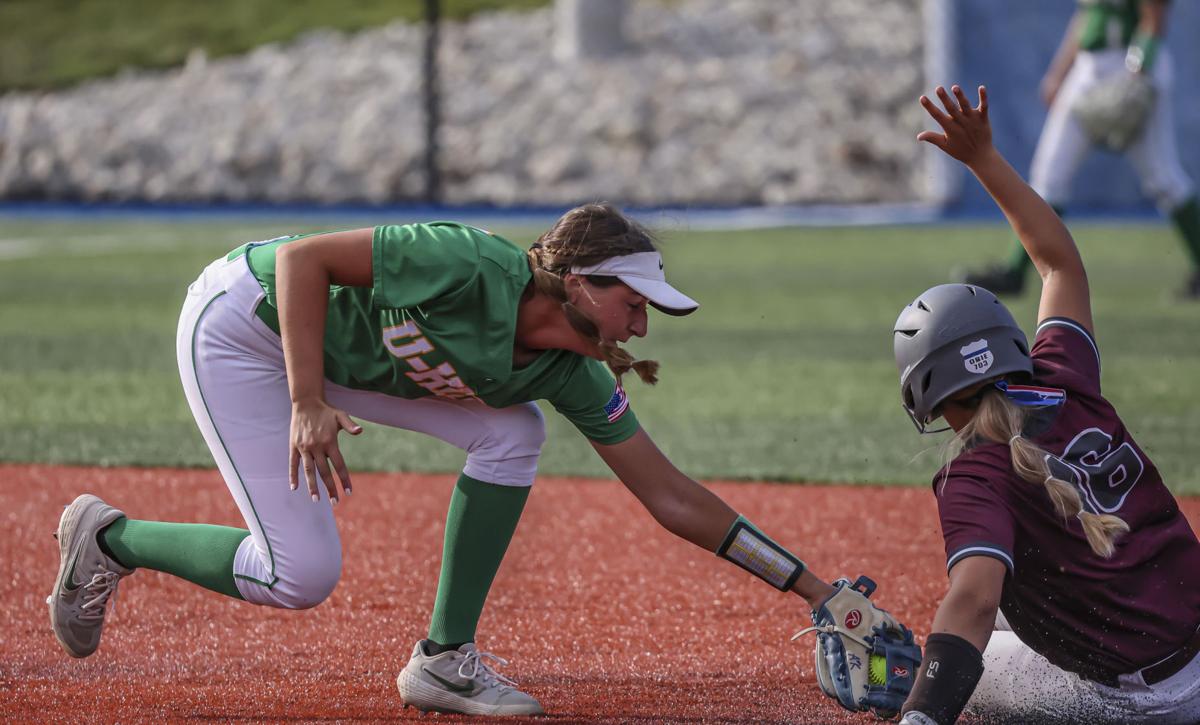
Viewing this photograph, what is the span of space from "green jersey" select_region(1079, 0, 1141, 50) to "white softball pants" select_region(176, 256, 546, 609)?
9203 mm

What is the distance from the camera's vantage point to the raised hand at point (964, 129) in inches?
155

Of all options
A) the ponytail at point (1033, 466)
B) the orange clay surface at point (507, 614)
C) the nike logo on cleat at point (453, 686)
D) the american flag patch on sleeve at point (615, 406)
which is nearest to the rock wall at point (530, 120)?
the orange clay surface at point (507, 614)

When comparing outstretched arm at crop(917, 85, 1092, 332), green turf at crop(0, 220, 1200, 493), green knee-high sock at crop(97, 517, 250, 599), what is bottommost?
green turf at crop(0, 220, 1200, 493)

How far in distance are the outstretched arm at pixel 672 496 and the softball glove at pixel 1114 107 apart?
840 centimetres

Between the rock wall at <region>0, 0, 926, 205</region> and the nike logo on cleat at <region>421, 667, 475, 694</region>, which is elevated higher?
the nike logo on cleat at <region>421, 667, 475, 694</region>

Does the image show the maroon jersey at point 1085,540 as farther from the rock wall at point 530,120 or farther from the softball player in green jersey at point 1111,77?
the rock wall at point 530,120

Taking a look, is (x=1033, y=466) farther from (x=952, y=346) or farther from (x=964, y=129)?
(x=964, y=129)

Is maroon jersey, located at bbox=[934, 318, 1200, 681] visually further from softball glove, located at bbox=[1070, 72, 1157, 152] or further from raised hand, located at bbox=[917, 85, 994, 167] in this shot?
softball glove, located at bbox=[1070, 72, 1157, 152]

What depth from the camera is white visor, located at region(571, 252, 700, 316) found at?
12.4ft

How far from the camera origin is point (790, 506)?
6.78 metres

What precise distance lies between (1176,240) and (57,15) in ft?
87.8

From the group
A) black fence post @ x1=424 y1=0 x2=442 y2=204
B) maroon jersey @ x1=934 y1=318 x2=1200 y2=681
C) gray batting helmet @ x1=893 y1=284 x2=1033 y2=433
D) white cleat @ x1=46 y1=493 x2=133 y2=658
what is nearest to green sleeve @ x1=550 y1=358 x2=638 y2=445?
gray batting helmet @ x1=893 y1=284 x2=1033 y2=433

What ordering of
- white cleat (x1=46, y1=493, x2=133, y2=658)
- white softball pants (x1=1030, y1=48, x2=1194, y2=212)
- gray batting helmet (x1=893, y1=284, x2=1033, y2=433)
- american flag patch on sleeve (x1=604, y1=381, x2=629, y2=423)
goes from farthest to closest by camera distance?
white softball pants (x1=1030, y1=48, x2=1194, y2=212), white cleat (x1=46, y1=493, x2=133, y2=658), american flag patch on sleeve (x1=604, y1=381, x2=629, y2=423), gray batting helmet (x1=893, y1=284, x2=1033, y2=433)

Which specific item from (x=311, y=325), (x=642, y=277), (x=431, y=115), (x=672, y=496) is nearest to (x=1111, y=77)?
(x=672, y=496)
